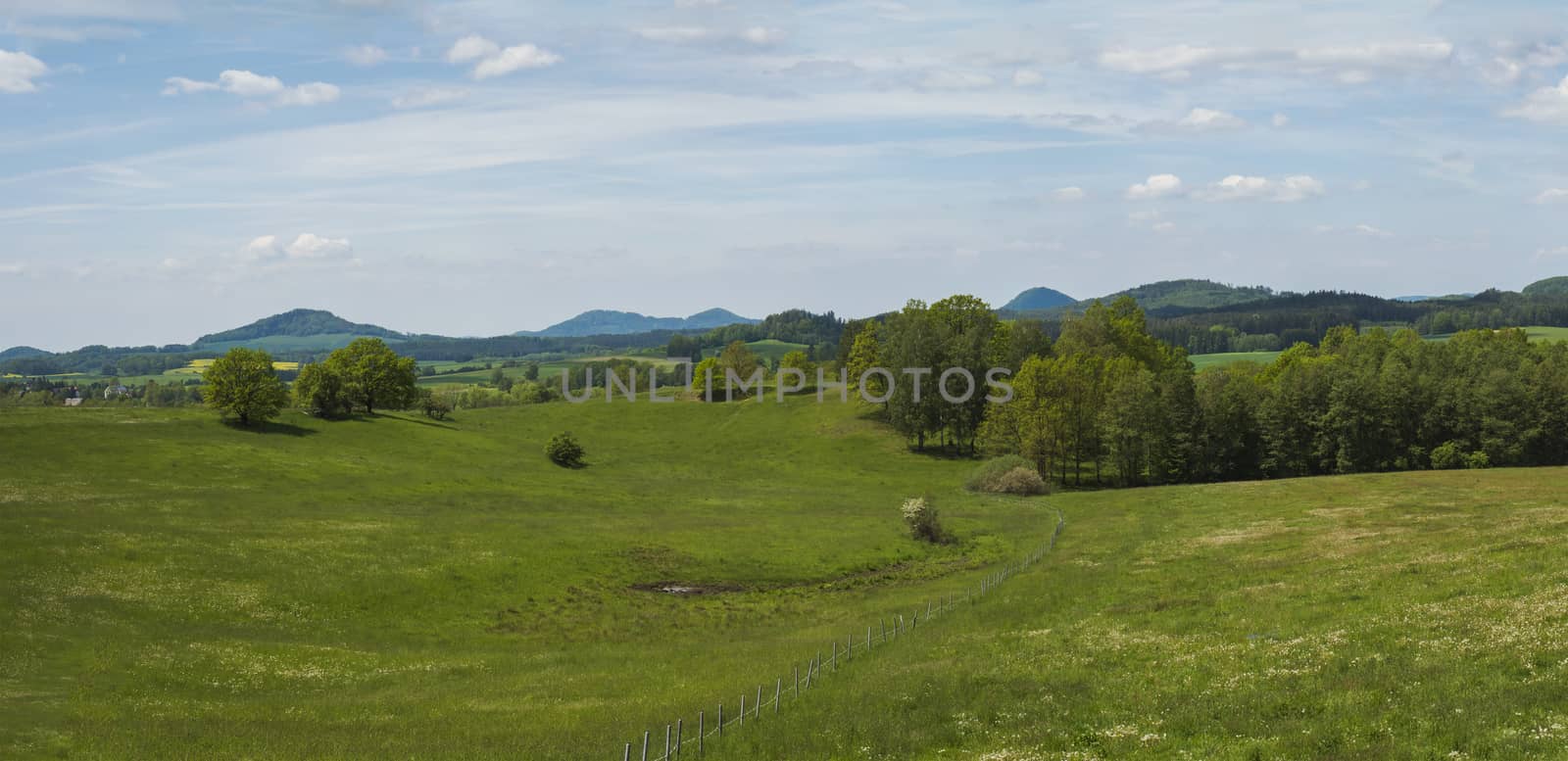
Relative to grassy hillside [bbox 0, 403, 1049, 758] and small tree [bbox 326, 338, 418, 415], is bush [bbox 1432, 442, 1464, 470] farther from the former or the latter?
small tree [bbox 326, 338, 418, 415]

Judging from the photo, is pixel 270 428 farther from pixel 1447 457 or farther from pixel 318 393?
pixel 1447 457

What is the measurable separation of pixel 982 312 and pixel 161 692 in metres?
126

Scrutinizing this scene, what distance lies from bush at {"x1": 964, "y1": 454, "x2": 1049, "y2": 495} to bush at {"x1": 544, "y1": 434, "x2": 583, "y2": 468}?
48053mm

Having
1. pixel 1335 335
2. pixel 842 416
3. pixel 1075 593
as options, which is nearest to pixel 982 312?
pixel 842 416

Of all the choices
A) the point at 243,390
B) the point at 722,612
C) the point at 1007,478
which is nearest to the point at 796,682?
the point at 722,612

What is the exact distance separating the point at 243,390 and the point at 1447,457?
130728mm

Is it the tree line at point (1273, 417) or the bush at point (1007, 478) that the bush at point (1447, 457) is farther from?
the bush at point (1007, 478)

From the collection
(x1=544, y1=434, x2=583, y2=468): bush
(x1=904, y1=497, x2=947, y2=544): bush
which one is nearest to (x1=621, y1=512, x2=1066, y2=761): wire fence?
(x1=904, y1=497, x2=947, y2=544): bush

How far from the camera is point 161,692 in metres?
34.9

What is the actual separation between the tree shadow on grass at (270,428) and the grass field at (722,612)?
7524mm

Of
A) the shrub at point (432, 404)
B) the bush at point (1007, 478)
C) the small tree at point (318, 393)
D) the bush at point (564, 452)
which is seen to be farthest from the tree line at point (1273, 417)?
the small tree at point (318, 393)

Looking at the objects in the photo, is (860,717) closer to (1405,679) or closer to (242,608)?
(1405,679)

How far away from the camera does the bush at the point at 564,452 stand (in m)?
120

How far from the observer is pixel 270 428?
11075 cm
